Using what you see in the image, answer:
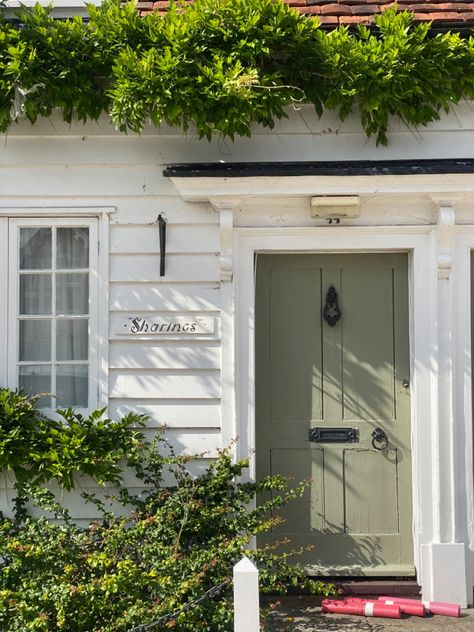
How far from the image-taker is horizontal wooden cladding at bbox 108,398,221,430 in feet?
20.3

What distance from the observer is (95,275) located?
6.29 m

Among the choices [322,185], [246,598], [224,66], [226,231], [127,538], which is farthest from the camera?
[226,231]

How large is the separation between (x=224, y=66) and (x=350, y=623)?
3609 mm

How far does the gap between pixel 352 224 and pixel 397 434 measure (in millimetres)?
1477

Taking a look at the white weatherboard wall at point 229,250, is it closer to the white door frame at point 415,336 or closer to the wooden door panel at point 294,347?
the white door frame at point 415,336

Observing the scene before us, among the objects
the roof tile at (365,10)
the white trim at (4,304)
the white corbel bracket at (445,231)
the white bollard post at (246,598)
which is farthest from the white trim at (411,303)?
the white bollard post at (246,598)

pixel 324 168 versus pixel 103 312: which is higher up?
pixel 324 168

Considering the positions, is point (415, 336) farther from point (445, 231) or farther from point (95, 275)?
point (95, 275)

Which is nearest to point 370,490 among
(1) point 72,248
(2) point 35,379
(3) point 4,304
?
(2) point 35,379

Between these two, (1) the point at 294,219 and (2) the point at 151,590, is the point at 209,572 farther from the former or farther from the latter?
(1) the point at 294,219

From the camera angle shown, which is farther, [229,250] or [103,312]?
[103,312]

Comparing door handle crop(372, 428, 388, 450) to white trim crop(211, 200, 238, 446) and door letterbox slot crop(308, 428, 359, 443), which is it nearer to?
door letterbox slot crop(308, 428, 359, 443)

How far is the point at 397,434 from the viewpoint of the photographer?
248 inches

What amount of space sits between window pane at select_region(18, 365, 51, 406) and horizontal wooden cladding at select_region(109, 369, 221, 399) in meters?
0.47
